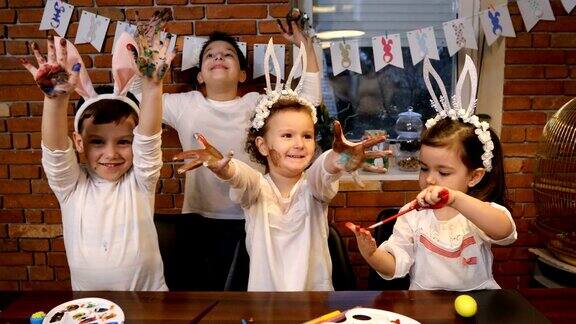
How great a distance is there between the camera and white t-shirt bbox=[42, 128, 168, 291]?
1.37 meters

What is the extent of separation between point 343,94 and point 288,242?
56.2 inches

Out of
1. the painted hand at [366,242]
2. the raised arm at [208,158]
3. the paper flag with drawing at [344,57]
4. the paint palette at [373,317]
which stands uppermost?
the paper flag with drawing at [344,57]

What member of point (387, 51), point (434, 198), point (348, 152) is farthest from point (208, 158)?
point (387, 51)

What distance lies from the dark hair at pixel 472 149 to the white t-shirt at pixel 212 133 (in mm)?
906

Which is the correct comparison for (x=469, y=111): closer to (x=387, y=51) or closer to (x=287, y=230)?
(x=287, y=230)

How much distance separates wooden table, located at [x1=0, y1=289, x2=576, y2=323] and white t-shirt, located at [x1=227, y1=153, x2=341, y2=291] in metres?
0.30

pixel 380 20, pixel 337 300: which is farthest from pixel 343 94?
pixel 337 300

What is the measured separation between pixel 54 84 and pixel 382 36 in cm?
175

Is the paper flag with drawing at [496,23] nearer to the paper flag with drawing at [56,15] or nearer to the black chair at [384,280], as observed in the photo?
the black chair at [384,280]

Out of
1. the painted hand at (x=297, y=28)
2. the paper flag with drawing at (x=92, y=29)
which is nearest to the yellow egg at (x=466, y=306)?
the painted hand at (x=297, y=28)

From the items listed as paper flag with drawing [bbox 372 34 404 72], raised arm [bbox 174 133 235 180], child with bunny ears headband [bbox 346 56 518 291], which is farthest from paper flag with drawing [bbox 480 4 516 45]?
raised arm [bbox 174 133 235 180]

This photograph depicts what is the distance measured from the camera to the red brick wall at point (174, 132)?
2371mm

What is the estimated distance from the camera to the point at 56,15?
234 centimetres

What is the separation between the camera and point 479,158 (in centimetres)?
143
